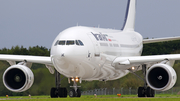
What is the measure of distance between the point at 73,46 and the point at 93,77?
3973 millimetres

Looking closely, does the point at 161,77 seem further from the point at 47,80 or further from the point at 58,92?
the point at 47,80

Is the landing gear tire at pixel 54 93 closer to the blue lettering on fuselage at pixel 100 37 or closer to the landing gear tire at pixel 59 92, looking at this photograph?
the landing gear tire at pixel 59 92

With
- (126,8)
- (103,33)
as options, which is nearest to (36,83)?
(103,33)

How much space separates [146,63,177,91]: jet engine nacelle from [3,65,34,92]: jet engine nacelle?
6.70m

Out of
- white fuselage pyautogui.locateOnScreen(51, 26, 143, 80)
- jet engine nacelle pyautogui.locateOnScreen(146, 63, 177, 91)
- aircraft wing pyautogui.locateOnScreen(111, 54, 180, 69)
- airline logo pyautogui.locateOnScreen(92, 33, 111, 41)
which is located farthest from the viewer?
airline logo pyautogui.locateOnScreen(92, 33, 111, 41)

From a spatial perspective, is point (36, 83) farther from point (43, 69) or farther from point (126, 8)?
point (126, 8)

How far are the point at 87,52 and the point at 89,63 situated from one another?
73cm

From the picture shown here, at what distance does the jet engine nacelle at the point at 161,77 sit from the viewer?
24609 millimetres

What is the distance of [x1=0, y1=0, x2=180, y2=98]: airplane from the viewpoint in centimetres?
2438

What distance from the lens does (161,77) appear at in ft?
83.1

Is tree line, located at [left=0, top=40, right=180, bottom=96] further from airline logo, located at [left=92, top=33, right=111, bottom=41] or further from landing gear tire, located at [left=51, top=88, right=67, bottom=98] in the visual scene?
airline logo, located at [left=92, top=33, right=111, bottom=41]

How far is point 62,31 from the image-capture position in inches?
1032

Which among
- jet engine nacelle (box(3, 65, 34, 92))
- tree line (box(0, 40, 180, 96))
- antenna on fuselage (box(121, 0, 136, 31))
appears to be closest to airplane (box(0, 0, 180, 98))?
jet engine nacelle (box(3, 65, 34, 92))

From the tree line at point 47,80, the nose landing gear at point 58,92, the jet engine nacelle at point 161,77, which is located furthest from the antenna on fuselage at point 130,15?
the jet engine nacelle at point 161,77
